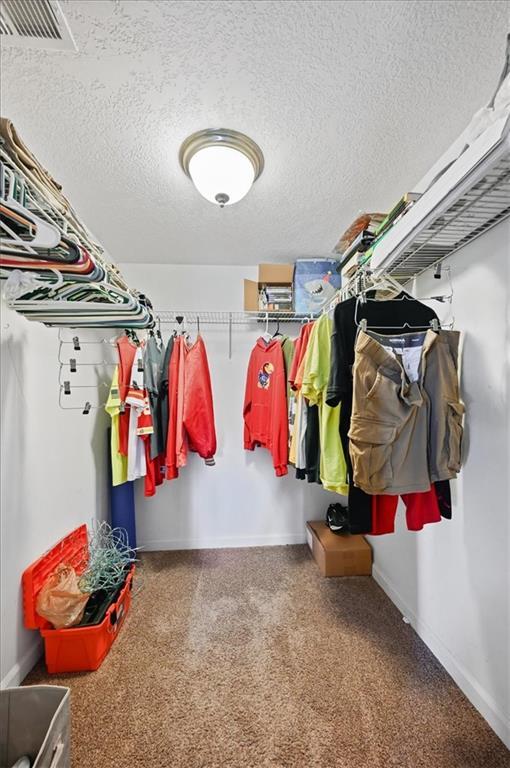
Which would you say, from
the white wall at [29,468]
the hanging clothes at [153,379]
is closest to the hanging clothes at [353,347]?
the hanging clothes at [153,379]

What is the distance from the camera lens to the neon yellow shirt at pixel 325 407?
1430mm

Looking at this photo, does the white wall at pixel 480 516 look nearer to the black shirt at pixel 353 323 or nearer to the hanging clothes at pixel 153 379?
the black shirt at pixel 353 323

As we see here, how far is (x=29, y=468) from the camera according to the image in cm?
148


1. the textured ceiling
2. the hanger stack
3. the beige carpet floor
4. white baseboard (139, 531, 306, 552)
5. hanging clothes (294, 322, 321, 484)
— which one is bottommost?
the beige carpet floor

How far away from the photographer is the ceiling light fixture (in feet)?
4.18

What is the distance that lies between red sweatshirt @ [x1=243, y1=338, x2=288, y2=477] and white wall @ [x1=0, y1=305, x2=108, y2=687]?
114 centimetres

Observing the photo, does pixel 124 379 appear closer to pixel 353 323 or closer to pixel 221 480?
pixel 221 480

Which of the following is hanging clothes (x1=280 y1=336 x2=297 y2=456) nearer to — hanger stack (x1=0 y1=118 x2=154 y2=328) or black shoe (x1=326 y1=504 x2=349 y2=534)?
black shoe (x1=326 y1=504 x2=349 y2=534)

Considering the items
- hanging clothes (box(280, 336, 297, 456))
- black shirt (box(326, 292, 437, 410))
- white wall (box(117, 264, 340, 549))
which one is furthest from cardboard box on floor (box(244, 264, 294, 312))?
black shirt (box(326, 292, 437, 410))

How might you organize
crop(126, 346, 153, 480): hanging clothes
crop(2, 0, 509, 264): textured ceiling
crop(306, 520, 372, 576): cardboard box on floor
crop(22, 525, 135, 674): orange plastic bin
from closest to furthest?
crop(2, 0, 509, 264): textured ceiling → crop(22, 525, 135, 674): orange plastic bin → crop(126, 346, 153, 480): hanging clothes → crop(306, 520, 372, 576): cardboard box on floor

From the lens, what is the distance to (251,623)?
5.70 ft

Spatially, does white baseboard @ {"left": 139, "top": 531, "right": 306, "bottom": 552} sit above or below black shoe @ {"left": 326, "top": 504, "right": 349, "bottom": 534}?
below

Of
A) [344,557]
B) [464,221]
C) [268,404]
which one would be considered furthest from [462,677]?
[464,221]

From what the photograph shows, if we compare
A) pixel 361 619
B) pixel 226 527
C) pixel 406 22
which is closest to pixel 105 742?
pixel 361 619
